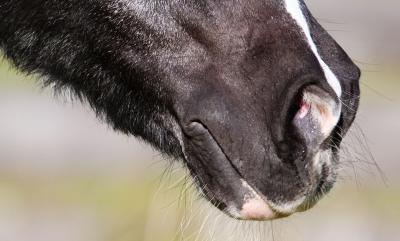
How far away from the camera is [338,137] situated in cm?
346

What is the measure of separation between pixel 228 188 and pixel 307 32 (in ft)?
1.58

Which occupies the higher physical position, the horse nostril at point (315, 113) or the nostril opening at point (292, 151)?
the horse nostril at point (315, 113)

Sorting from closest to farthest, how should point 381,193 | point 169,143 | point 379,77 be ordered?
point 169,143
point 381,193
point 379,77

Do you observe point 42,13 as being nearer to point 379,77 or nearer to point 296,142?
point 296,142

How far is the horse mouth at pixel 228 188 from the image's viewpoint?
343cm

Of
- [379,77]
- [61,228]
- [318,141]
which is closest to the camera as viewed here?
[318,141]

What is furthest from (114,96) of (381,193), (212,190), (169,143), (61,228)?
(381,193)

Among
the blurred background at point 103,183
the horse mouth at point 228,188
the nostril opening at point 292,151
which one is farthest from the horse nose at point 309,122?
the blurred background at point 103,183

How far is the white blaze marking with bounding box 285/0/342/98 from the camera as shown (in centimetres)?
343

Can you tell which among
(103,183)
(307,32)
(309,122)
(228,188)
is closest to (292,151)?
(309,122)

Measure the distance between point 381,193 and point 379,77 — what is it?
1746 millimetres

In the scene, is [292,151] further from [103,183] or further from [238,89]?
[103,183]

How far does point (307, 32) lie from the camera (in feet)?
11.4

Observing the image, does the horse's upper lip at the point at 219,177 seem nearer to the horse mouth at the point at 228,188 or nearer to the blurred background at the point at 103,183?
the horse mouth at the point at 228,188
